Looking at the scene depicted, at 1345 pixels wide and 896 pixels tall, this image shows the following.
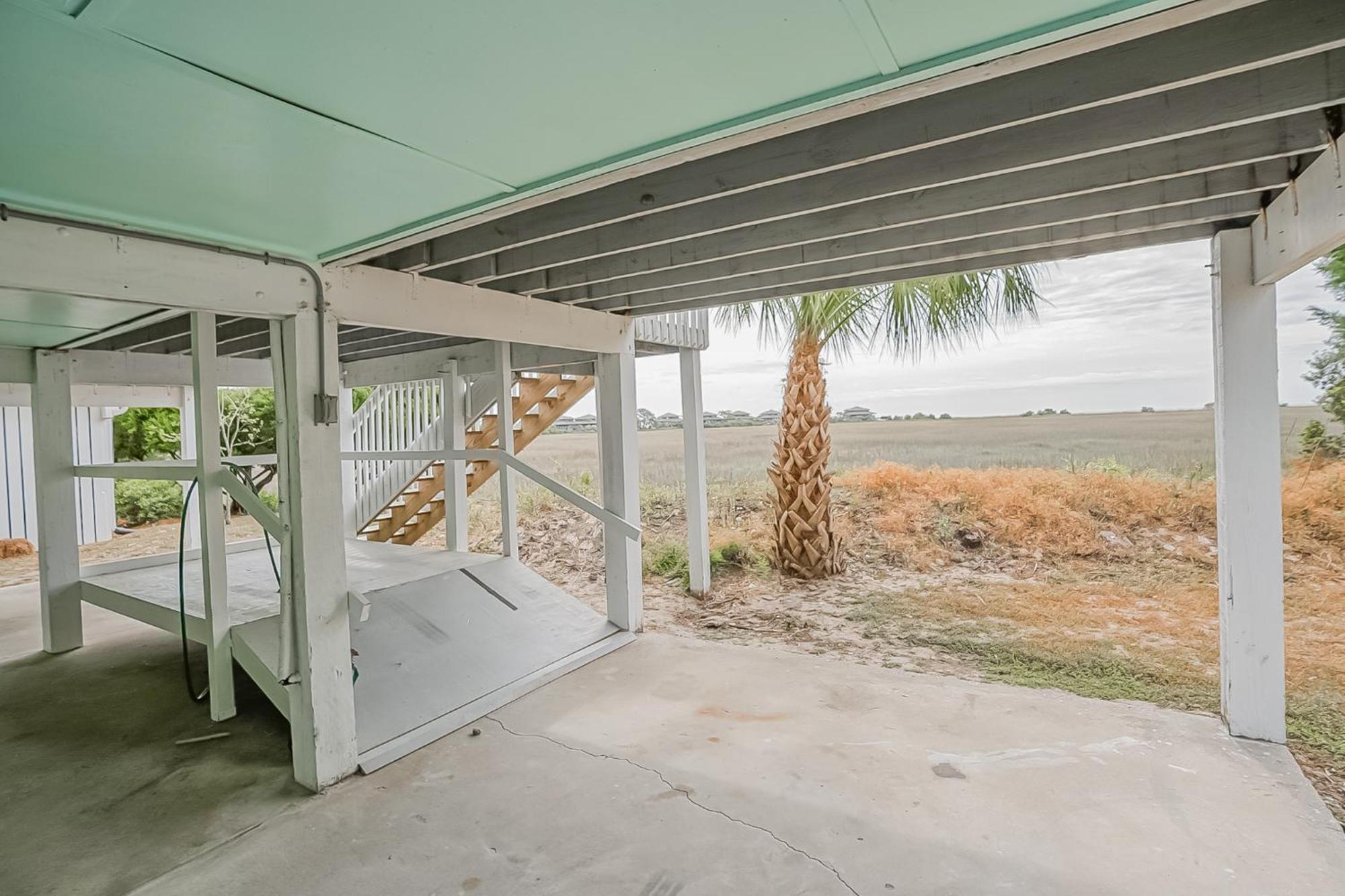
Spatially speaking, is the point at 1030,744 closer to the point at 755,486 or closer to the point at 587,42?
the point at 587,42

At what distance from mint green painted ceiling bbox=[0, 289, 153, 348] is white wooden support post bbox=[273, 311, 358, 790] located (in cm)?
62

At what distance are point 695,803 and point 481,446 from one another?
5.28m

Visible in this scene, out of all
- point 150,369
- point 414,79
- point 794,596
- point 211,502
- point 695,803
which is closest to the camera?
point 414,79

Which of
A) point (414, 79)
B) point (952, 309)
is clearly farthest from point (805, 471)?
point (414, 79)

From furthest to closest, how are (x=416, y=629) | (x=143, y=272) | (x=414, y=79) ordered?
(x=416, y=629), (x=143, y=272), (x=414, y=79)

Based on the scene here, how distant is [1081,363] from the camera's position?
825 centimetres

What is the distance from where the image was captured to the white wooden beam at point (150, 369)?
510 cm

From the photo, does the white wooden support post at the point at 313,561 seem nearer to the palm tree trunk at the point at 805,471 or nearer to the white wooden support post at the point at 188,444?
the palm tree trunk at the point at 805,471

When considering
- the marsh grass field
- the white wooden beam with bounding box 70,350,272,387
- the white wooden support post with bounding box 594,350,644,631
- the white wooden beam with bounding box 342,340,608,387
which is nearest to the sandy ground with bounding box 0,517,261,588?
the white wooden beam with bounding box 70,350,272,387

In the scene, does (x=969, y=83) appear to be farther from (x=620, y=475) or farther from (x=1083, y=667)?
(x=1083, y=667)

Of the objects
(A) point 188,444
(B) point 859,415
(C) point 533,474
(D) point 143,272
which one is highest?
(D) point 143,272

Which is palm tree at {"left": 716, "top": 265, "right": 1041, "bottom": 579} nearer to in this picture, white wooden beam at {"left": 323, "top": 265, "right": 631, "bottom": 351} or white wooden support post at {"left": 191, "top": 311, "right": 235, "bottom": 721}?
white wooden beam at {"left": 323, "top": 265, "right": 631, "bottom": 351}

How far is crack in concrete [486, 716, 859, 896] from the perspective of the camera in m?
2.28

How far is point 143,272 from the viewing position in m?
2.27
